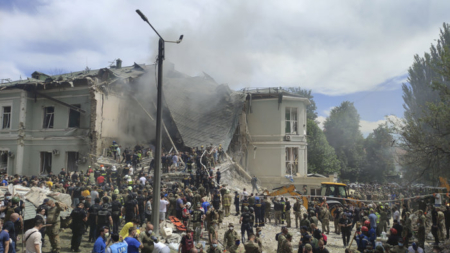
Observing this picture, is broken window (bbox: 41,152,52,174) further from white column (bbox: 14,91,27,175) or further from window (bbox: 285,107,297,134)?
window (bbox: 285,107,297,134)

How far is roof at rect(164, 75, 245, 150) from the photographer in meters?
24.0

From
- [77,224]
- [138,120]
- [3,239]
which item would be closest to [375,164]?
[138,120]

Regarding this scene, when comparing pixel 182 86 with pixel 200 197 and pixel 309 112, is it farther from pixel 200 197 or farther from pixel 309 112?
pixel 309 112

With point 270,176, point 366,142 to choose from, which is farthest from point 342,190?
point 366,142

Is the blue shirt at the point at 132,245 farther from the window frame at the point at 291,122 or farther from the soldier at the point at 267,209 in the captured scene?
the window frame at the point at 291,122

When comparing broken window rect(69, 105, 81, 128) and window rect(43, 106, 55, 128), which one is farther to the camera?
window rect(43, 106, 55, 128)

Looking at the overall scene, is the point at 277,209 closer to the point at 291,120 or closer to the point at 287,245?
the point at 287,245

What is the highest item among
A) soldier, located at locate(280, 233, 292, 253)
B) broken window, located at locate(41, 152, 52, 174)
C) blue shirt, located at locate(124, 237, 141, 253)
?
broken window, located at locate(41, 152, 52, 174)

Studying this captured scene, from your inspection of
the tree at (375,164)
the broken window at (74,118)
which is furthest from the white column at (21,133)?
the tree at (375,164)

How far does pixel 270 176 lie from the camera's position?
27.4m

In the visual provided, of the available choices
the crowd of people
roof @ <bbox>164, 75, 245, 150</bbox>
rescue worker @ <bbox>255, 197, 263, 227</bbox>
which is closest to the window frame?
roof @ <bbox>164, 75, 245, 150</bbox>

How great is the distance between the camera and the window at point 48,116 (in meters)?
25.6

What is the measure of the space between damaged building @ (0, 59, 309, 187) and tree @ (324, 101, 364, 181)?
82.3 ft

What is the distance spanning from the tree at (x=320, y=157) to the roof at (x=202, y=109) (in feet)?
74.4
